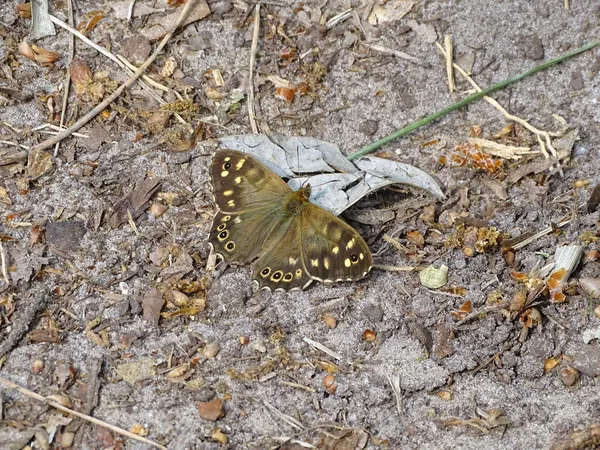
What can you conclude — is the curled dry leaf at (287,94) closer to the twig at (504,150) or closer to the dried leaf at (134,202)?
the dried leaf at (134,202)

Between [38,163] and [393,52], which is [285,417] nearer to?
[38,163]

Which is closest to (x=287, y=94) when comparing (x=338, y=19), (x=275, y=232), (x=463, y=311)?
(x=338, y=19)

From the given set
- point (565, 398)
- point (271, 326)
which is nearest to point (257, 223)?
point (271, 326)

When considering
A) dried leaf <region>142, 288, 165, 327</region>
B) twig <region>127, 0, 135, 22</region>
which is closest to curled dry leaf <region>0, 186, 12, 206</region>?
dried leaf <region>142, 288, 165, 327</region>

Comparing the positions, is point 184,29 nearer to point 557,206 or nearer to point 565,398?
point 557,206

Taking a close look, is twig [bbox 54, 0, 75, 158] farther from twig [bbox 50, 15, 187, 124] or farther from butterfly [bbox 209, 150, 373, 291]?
butterfly [bbox 209, 150, 373, 291]

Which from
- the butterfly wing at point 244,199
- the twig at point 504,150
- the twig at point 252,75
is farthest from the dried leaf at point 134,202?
the twig at point 504,150
